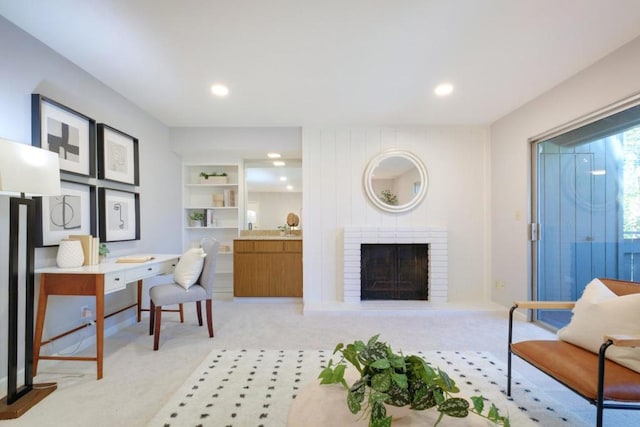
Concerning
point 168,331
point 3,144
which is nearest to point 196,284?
point 168,331

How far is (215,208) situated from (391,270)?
2.76 metres

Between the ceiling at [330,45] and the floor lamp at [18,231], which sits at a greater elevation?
the ceiling at [330,45]

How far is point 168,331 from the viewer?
2.96 metres

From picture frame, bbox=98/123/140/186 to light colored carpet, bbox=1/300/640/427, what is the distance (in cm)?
159

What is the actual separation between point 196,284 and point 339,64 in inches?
95.3

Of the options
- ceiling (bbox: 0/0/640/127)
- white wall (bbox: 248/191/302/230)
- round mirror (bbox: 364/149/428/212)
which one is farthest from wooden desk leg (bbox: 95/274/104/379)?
round mirror (bbox: 364/149/428/212)

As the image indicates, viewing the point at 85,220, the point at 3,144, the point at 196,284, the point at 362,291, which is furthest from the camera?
the point at 362,291

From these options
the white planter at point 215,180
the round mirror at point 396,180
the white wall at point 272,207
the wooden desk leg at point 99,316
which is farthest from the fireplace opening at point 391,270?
the wooden desk leg at point 99,316

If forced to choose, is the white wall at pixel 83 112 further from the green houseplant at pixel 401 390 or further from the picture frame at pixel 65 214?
the green houseplant at pixel 401 390

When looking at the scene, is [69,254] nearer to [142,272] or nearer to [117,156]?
[142,272]

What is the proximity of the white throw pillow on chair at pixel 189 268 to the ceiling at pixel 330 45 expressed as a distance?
164cm

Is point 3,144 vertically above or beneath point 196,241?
above

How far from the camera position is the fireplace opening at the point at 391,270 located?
3.92 m

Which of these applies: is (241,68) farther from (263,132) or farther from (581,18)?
(581,18)
